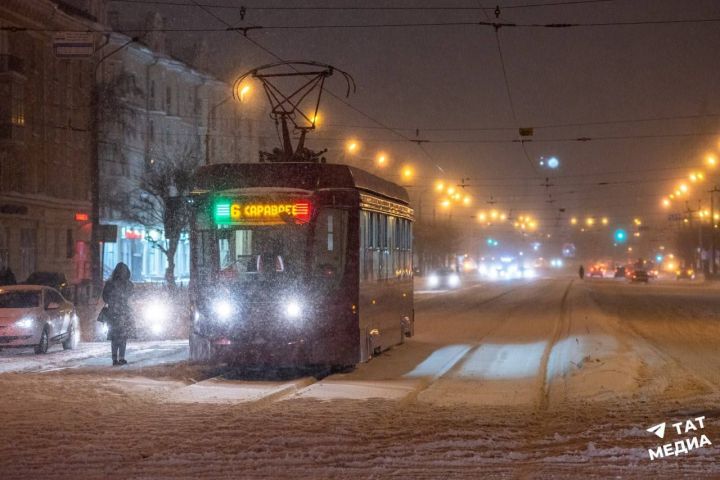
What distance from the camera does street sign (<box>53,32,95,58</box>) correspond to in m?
27.9

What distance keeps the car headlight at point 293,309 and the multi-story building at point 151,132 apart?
3773 centimetres

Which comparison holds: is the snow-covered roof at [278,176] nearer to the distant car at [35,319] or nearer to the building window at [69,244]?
the distant car at [35,319]

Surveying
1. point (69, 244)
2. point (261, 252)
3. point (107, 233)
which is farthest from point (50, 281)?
point (261, 252)

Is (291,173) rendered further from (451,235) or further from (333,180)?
(451,235)

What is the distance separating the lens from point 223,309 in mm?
16266

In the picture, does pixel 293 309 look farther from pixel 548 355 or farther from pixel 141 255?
pixel 141 255

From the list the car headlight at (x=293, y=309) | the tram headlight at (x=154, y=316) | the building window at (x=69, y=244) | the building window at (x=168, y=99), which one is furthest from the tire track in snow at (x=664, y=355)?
the building window at (x=168, y=99)

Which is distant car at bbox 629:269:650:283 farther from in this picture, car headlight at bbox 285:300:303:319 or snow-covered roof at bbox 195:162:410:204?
car headlight at bbox 285:300:303:319

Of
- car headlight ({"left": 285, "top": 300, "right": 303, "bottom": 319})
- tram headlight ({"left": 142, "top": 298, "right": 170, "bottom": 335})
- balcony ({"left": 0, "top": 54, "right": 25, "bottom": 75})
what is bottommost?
tram headlight ({"left": 142, "top": 298, "right": 170, "bottom": 335})

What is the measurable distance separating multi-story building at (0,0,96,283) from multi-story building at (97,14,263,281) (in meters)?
2.02

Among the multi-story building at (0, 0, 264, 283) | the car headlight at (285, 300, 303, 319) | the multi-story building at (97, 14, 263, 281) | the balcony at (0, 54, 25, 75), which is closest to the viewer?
the car headlight at (285, 300, 303, 319)

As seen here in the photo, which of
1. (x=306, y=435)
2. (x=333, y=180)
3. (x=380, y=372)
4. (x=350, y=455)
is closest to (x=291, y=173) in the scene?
(x=333, y=180)

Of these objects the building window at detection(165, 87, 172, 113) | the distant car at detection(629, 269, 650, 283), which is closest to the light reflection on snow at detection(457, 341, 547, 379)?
the building window at detection(165, 87, 172, 113)

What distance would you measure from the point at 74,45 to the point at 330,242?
48.0 ft
